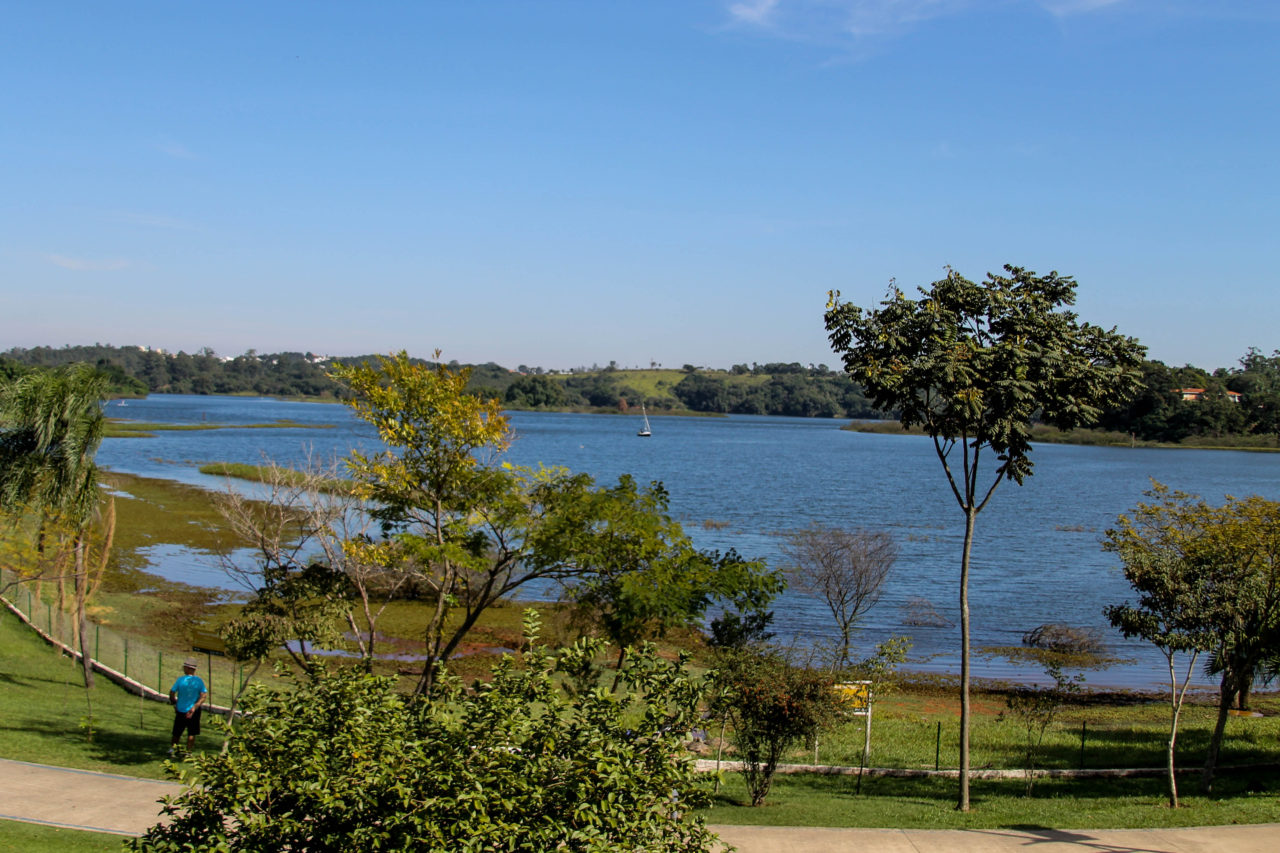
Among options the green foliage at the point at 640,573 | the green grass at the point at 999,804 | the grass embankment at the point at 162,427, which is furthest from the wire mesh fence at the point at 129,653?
the grass embankment at the point at 162,427

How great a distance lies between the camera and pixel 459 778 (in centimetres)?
645

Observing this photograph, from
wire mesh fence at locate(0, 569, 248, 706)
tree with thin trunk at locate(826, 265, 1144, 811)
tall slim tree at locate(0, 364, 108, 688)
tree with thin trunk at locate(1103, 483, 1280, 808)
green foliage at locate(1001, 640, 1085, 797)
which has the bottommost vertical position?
green foliage at locate(1001, 640, 1085, 797)

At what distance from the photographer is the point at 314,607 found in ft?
54.2

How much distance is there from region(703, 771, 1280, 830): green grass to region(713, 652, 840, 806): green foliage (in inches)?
31.5

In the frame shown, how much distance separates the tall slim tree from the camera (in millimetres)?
19344

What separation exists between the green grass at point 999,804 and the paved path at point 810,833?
558 mm

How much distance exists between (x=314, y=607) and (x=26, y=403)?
316 inches

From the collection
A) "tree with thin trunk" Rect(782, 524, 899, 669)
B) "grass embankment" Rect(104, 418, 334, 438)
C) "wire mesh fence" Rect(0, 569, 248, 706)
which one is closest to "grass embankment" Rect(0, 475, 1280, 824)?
"wire mesh fence" Rect(0, 569, 248, 706)

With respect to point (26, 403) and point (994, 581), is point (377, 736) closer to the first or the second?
point (26, 403)

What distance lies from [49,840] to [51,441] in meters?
11.0

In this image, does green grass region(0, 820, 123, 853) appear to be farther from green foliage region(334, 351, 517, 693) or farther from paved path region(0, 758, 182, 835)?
green foliage region(334, 351, 517, 693)

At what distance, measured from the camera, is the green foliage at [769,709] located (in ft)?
51.9

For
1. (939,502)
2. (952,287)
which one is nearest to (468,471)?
(952,287)

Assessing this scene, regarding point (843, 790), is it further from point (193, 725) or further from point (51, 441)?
point (51, 441)
